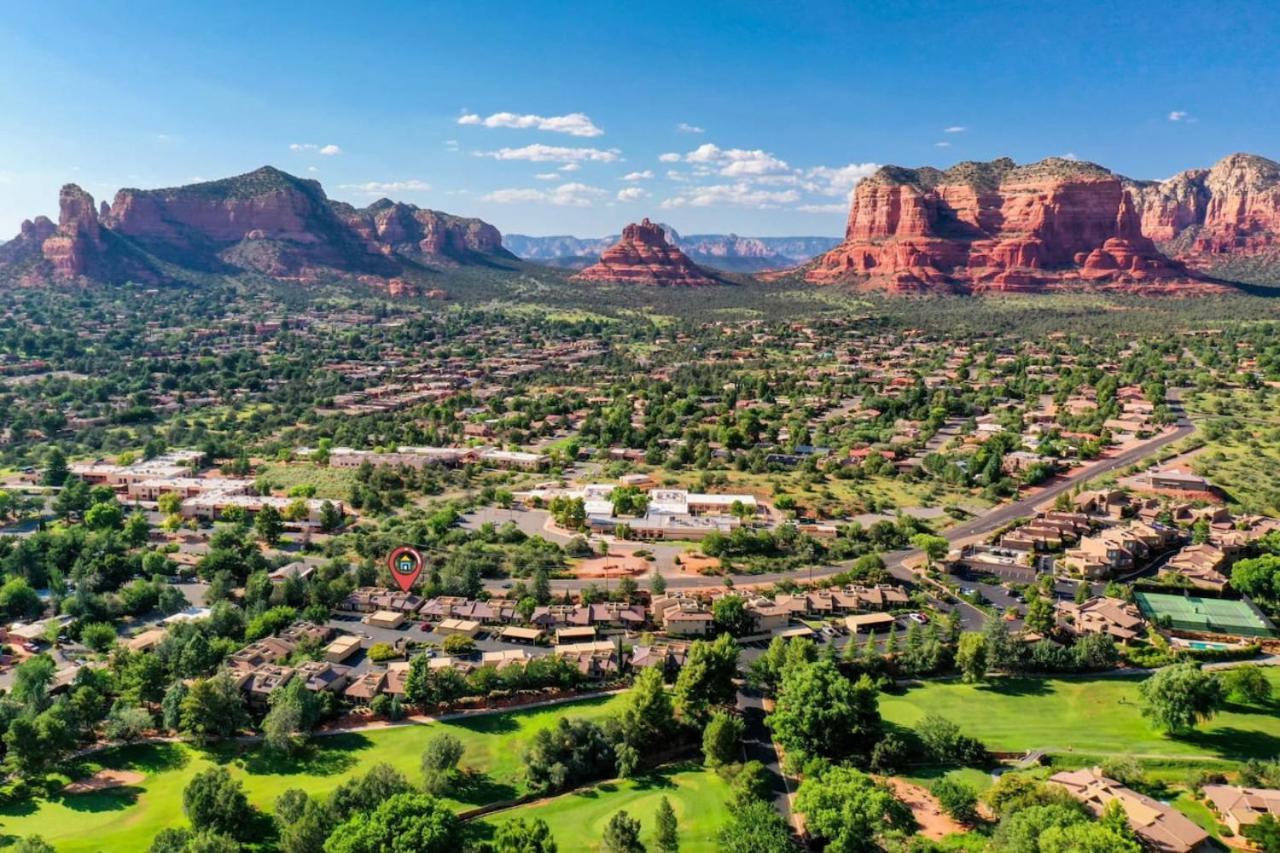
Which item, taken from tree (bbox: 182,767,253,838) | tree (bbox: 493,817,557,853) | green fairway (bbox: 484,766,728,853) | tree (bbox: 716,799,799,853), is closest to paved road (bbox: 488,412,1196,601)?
green fairway (bbox: 484,766,728,853)

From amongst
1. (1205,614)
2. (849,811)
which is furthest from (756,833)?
(1205,614)

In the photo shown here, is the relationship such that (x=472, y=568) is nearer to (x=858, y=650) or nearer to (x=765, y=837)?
(x=858, y=650)

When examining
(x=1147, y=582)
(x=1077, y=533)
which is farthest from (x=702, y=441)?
(x=1147, y=582)

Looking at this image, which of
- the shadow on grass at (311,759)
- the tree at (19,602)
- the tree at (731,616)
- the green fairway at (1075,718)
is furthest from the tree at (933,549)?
the tree at (19,602)

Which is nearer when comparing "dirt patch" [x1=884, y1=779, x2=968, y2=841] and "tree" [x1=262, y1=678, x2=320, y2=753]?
"dirt patch" [x1=884, y1=779, x2=968, y2=841]

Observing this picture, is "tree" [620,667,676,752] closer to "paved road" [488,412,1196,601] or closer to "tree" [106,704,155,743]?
"paved road" [488,412,1196,601]

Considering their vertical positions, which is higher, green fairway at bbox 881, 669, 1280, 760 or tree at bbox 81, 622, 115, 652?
tree at bbox 81, 622, 115, 652

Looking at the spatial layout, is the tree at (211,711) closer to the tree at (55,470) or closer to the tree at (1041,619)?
the tree at (1041,619)
